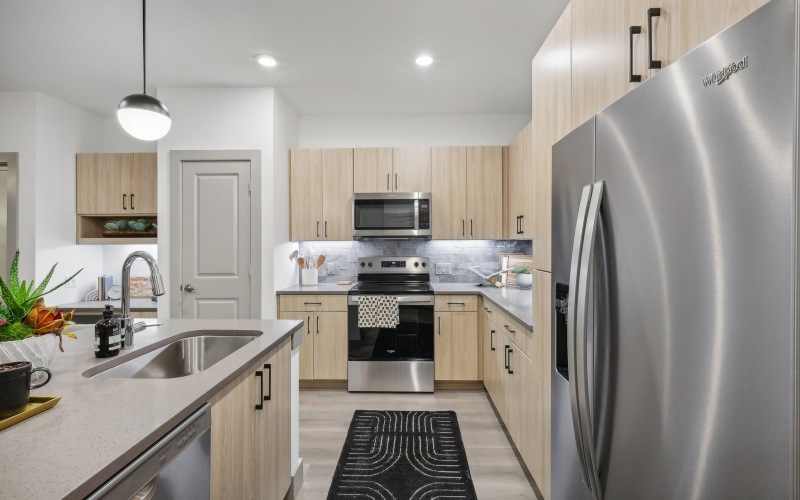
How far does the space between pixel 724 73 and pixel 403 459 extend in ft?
8.04

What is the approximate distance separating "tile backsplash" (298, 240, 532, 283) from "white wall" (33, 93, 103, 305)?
210 centimetres

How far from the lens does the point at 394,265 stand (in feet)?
13.5

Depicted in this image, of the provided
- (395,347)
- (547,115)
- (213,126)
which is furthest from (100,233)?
(547,115)

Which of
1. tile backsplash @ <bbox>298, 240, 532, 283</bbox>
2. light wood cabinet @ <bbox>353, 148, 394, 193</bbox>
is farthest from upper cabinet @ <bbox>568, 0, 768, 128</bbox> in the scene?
tile backsplash @ <bbox>298, 240, 532, 283</bbox>

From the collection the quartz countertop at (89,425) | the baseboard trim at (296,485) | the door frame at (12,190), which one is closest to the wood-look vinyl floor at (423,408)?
the baseboard trim at (296,485)

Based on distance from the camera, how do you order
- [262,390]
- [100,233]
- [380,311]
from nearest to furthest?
[262,390] → [380,311] → [100,233]

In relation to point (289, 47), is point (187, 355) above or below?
below

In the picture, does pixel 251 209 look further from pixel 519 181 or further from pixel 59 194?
pixel 519 181

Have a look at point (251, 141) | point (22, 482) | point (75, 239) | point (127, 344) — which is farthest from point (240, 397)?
point (75, 239)

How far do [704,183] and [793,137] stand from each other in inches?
6.4

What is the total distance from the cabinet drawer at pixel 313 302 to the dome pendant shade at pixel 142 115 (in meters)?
1.93

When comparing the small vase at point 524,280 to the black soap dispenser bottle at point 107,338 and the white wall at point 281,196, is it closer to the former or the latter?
the white wall at point 281,196

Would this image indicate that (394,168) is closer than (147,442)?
No

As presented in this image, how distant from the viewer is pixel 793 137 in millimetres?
555
